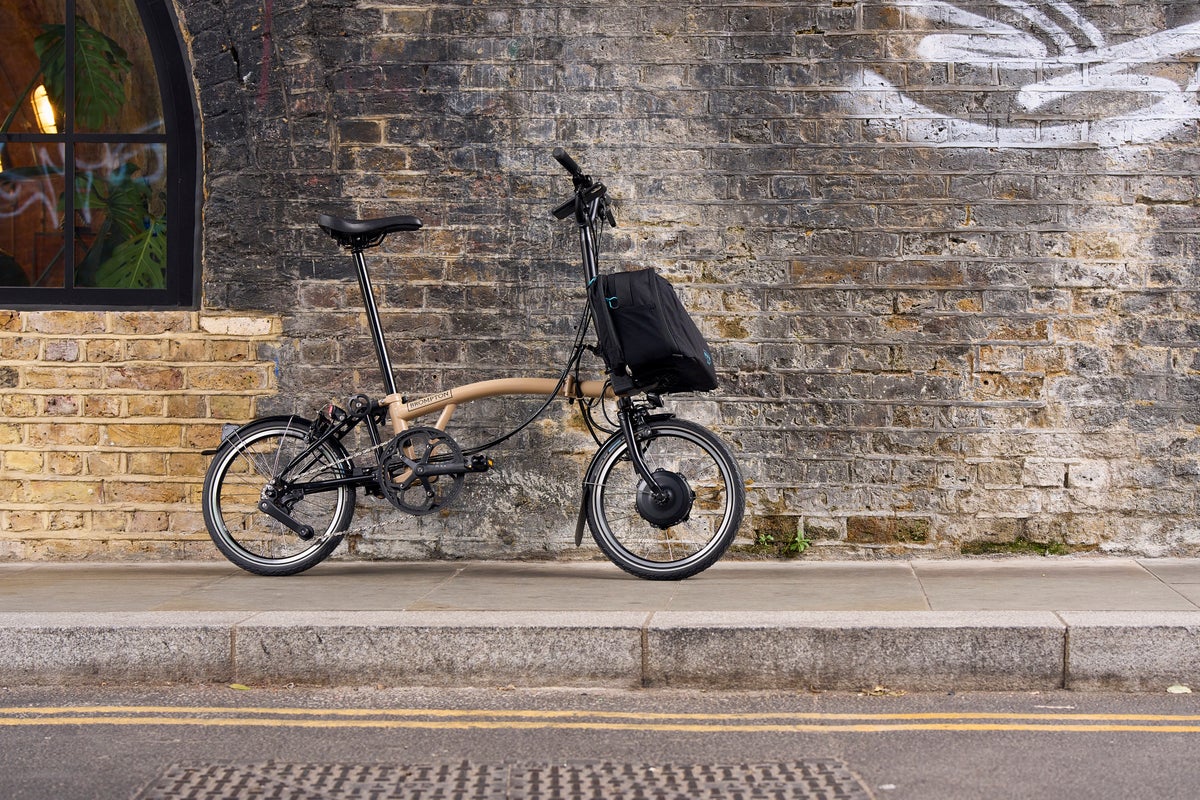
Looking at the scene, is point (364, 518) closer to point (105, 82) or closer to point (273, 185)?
point (273, 185)

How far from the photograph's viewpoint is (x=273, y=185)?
6574 millimetres

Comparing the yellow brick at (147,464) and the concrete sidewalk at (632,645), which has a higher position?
the yellow brick at (147,464)

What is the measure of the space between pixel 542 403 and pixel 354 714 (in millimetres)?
2435

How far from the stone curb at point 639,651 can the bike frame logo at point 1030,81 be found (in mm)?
2679

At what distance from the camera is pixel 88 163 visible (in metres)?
6.97

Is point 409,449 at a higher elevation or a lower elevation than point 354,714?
higher

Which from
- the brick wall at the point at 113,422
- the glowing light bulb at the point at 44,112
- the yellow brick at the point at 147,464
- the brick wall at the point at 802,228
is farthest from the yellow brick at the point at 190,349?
the glowing light bulb at the point at 44,112

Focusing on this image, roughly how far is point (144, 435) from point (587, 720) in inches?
137

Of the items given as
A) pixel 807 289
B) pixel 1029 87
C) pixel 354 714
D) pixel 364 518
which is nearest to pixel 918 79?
pixel 1029 87

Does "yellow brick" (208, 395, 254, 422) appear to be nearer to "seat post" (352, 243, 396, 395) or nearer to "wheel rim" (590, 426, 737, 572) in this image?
"seat post" (352, 243, 396, 395)

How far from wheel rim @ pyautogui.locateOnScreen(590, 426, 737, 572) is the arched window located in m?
2.72

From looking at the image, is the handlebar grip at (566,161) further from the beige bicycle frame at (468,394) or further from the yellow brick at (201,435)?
the yellow brick at (201,435)

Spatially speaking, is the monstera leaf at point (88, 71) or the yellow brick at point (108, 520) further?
the monstera leaf at point (88, 71)

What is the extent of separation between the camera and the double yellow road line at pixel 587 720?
167 inches
